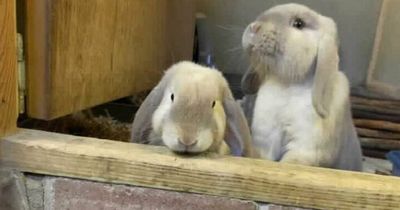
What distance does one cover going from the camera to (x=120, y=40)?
1611 millimetres

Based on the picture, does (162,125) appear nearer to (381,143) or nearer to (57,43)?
(57,43)

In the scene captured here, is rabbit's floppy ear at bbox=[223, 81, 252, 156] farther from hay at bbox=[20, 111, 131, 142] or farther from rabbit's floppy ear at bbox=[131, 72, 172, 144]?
hay at bbox=[20, 111, 131, 142]

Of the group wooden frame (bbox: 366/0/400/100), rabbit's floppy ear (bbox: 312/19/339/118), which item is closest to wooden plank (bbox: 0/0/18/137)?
rabbit's floppy ear (bbox: 312/19/339/118)

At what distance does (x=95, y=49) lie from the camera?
1462mm

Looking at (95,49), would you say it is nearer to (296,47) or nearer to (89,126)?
(89,126)

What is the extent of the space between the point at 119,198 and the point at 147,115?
0.23 m

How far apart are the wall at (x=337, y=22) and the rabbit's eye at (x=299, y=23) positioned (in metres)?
0.68

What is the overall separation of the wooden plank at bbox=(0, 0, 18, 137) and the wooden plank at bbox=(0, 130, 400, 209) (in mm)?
39

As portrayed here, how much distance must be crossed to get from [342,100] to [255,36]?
249mm

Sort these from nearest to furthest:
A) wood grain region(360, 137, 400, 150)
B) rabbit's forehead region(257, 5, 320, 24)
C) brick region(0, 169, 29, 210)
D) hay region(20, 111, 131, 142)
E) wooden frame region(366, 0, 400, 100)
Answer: brick region(0, 169, 29, 210)
rabbit's forehead region(257, 5, 320, 24)
hay region(20, 111, 131, 142)
wood grain region(360, 137, 400, 150)
wooden frame region(366, 0, 400, 100)

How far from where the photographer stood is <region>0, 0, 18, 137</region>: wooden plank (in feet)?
3.76

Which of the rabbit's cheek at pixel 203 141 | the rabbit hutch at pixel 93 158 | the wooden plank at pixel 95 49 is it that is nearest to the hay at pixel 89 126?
the rabbit hutch at pixel 93 158

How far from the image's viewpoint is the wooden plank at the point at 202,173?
1075mm

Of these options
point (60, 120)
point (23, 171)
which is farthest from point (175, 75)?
point (60, 120)
